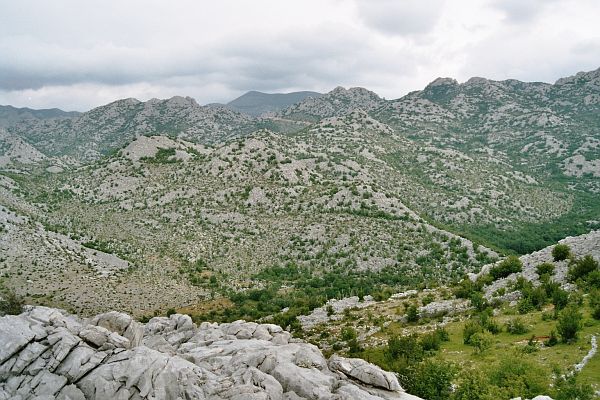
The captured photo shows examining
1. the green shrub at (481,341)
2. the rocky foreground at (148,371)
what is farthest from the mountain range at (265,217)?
the green shrub at (481,341)

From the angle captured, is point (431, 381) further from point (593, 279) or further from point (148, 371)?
point (593, 279)

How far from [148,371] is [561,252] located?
128 ft

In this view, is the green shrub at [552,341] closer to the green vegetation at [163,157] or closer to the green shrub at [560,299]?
the green shrub at [560,299]

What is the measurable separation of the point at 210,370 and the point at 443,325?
2133 centimetres

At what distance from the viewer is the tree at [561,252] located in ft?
134

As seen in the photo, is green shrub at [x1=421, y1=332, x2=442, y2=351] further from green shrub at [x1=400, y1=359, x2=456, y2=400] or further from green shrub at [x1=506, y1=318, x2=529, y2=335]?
green shrub at [x1=400, y1=359, x2=456, y2=400]

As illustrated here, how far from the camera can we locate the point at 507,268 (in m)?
43.6

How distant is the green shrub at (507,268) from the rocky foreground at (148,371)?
25.9 m

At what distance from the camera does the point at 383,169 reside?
132500 mm

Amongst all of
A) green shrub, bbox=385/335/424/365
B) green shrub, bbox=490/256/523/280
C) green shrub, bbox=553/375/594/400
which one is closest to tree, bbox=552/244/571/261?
green shrub, bbox=490/256/523/280

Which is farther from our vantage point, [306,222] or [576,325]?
[306,222]

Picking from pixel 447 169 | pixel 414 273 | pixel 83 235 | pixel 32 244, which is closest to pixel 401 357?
pixel 414 273

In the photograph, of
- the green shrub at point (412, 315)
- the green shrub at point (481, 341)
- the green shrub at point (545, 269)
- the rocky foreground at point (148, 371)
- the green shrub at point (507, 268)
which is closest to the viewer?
the rocky foreground at point (148, 371)

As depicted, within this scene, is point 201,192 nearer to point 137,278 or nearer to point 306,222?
point 306,222
